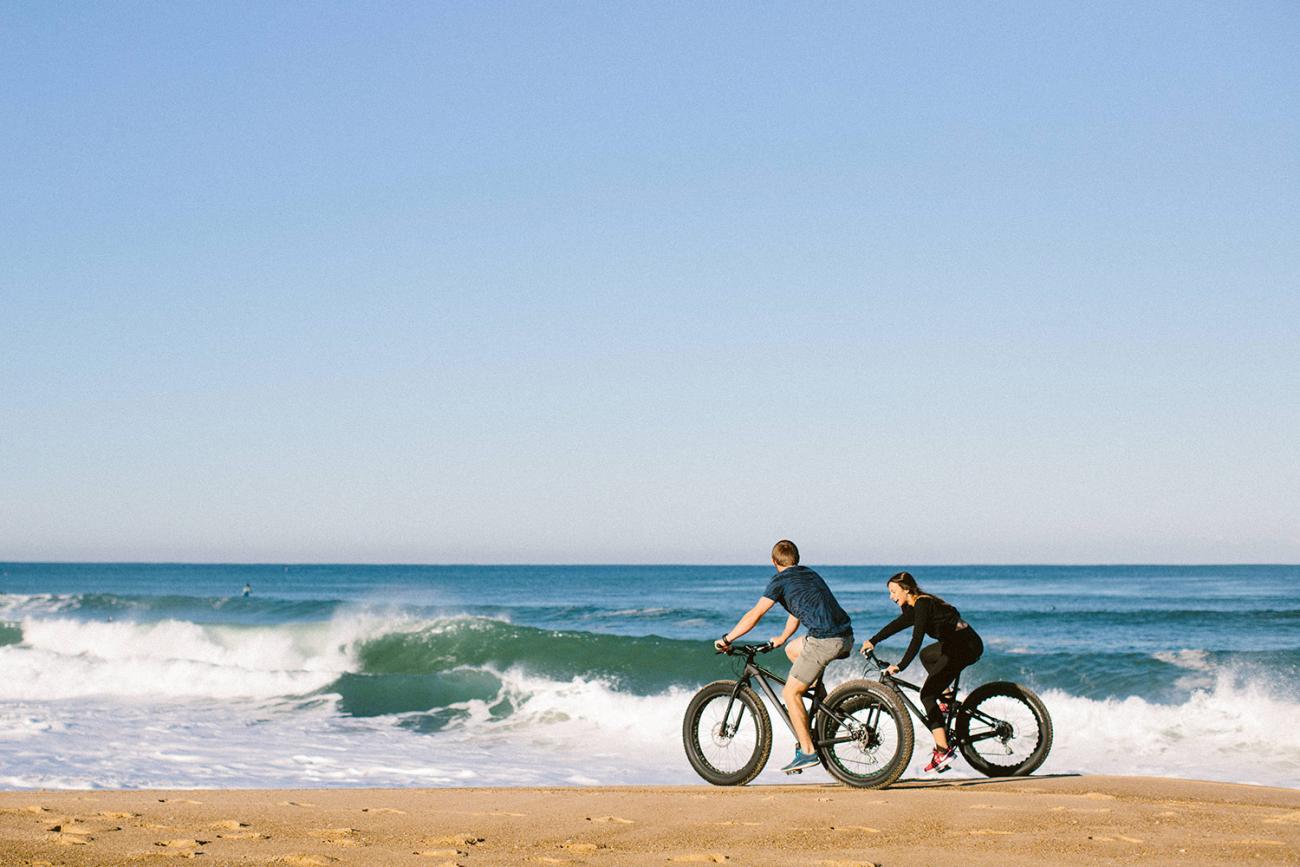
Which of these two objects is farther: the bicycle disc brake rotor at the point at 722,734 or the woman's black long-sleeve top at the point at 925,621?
the bicycle disc brake rotor at the point at 722,734

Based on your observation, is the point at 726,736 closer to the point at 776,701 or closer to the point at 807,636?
the point at 776,701

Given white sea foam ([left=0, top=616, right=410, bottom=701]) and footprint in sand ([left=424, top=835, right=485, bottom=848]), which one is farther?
white sea foam ([left=0, top=616, right=410, bottom=701])

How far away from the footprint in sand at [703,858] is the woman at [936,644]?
2.80 meters

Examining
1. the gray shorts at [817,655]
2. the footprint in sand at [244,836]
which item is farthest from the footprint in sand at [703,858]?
the gray shorts at [817,655]

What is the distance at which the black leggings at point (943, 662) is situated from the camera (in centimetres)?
907

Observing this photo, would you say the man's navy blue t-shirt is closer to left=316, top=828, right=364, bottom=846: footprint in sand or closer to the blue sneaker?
the blue sneaker

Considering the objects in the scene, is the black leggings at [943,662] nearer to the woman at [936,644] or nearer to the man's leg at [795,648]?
the woman at [936,644]

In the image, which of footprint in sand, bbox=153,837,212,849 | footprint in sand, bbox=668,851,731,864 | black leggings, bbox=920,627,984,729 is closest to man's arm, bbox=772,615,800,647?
black leggings, bbox=920,627,984,729

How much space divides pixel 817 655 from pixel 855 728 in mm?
637

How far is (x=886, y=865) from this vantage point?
6.08 metres

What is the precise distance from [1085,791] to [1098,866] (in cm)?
277

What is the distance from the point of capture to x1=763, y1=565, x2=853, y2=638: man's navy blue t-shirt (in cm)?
880

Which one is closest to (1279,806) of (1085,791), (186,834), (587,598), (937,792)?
(1085,791)

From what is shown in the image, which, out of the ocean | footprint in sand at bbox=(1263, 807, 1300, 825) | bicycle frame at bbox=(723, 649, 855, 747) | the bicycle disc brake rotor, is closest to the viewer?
footprint in sand at bbox=(1263, 807, 1300, 825)
